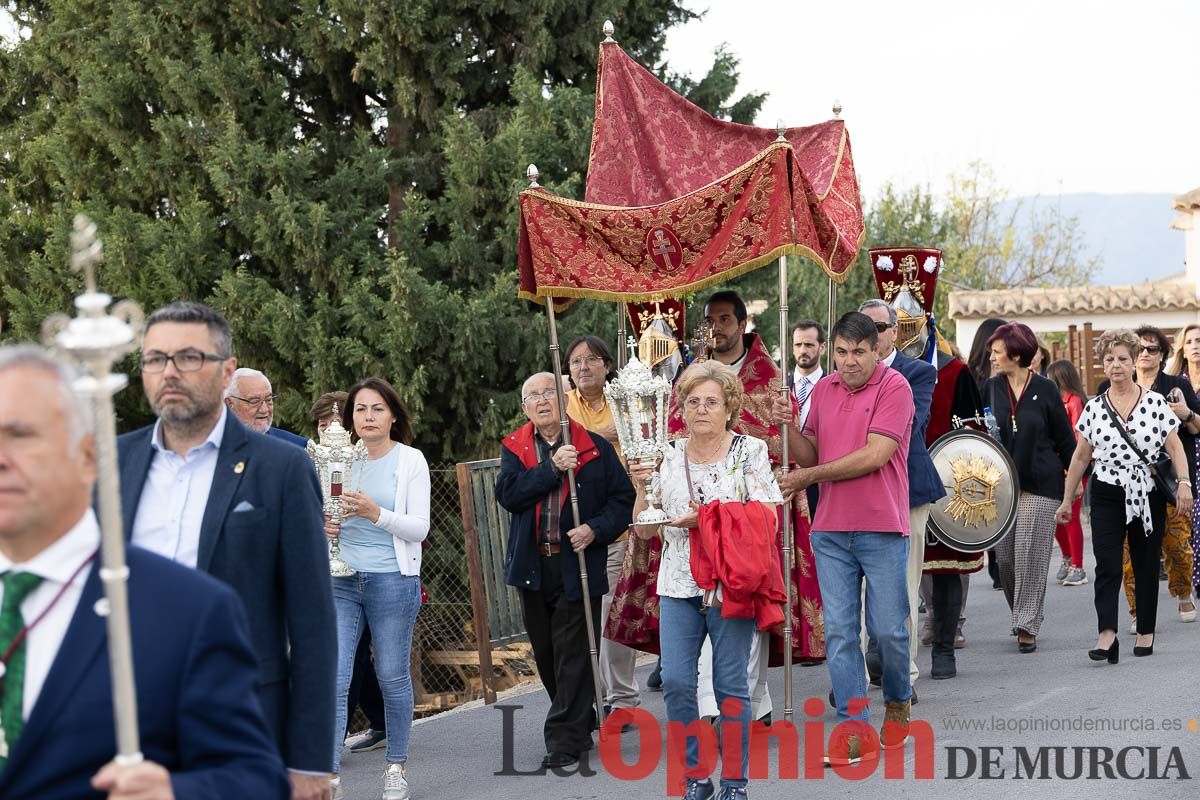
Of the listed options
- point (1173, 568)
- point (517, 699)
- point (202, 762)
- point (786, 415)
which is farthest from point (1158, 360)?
point (202, 762)

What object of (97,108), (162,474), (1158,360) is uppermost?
(97,108)

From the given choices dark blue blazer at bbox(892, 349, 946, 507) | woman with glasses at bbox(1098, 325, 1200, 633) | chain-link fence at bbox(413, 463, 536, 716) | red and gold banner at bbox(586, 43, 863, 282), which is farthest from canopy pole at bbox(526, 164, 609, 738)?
chain-link fence at bbox(413, 463, 536, 716)

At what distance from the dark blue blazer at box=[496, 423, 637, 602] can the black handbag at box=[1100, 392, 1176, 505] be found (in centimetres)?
370

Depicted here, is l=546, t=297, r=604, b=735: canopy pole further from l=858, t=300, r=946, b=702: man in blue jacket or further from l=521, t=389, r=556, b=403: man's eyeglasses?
l=858, t=300, r=946, b=702: man in blue jacket

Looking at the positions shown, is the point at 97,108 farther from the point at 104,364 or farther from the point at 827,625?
the point at 104,364

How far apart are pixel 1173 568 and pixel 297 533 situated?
8.94m

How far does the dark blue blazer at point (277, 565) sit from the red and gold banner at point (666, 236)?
13.3ft

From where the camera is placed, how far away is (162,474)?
3824mm

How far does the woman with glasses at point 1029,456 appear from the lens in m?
10.3

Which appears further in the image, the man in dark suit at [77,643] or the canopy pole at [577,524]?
the canopy pole at [577,524]

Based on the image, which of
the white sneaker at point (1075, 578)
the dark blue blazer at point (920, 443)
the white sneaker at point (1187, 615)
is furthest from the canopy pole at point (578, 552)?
the white sneaker at point (1075, 578)

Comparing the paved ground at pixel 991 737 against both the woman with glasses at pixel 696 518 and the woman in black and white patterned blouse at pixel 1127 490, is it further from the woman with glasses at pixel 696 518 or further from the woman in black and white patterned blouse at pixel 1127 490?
the woman with glasses at pixel 696 518

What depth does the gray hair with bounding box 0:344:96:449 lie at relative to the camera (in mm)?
2500

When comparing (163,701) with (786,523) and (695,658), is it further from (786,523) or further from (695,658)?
(786,523)
